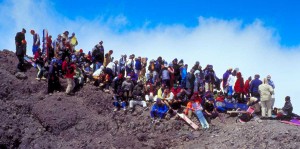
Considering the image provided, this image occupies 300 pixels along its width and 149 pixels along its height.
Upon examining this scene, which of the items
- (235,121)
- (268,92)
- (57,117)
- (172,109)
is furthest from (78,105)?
(268,92)

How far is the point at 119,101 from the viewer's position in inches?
787

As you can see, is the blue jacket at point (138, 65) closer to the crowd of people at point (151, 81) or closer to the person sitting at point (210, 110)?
the crowd of people at point (151, 81)

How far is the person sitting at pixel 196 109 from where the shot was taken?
19312mm

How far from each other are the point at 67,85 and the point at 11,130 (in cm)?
418

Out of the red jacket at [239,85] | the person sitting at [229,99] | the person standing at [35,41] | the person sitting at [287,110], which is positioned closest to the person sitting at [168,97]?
the person sitting at [229,99]

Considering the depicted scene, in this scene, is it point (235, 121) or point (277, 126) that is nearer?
point (277, 126)

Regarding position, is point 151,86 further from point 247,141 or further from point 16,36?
point 16,36

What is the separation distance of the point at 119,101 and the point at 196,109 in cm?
404

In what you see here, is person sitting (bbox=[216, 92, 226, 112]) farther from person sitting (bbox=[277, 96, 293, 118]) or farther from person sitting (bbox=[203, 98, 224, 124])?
person sitting (bbox=[277, 96, 293, 118])

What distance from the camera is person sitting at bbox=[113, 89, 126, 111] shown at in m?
19.8

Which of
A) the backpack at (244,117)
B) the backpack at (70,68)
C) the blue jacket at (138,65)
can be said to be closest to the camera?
the backpack at (244,117)

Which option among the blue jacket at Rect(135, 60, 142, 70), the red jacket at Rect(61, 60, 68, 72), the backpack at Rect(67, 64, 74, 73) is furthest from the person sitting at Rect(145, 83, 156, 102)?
the red jacket at Rect(61, 60, 68, 72)

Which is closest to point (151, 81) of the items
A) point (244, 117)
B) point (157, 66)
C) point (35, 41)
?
point (157, 66)

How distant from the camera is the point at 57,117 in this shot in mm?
19078
